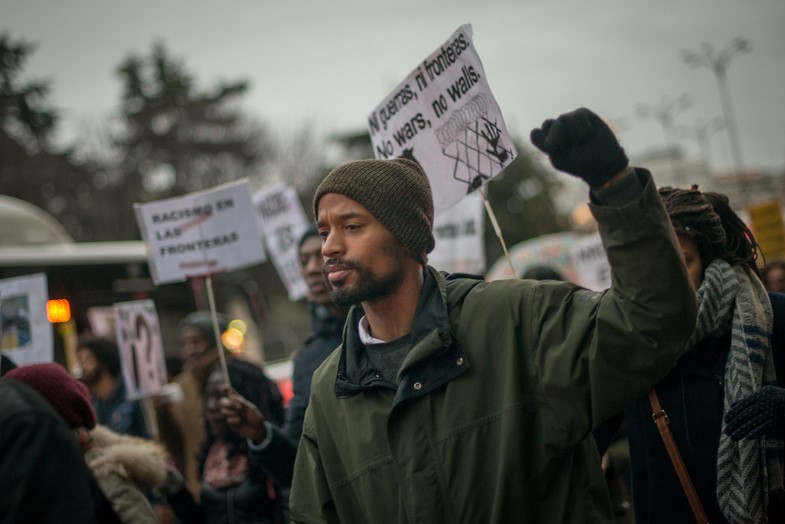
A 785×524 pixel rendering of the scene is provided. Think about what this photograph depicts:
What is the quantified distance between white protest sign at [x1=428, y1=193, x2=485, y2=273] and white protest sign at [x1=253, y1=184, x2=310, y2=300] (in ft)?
3.42

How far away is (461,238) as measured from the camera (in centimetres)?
647

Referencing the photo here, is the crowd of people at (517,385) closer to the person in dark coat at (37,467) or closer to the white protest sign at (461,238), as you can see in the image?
the person in dark coat at (37,467)

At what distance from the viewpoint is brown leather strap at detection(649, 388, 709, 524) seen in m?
2.67

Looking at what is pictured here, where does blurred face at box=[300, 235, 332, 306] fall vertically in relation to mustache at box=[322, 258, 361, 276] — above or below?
above

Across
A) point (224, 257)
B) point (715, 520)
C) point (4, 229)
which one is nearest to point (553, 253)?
point (224, 257)

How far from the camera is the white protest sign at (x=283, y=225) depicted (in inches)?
261

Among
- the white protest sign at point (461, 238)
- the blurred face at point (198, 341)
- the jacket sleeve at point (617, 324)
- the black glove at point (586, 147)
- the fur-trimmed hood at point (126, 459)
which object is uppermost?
the white protest sign at point (461, 238)

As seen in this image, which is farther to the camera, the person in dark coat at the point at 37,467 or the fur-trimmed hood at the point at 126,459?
the fur-trimmed hood at the point at 126,459

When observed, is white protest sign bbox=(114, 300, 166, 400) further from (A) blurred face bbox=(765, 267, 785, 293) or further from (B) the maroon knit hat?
(A) blurred face bbox=(765, 267, 785, 293)

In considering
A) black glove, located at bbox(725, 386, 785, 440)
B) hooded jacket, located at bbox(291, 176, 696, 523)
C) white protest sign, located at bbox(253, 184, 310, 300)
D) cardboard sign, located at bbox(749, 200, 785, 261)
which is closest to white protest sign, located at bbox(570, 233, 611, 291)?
cardboard sign, located at bbox(749, 200, 785, 261)

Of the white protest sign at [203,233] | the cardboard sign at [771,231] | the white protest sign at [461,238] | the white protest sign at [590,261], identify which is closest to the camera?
the white protest sign at [203,233]

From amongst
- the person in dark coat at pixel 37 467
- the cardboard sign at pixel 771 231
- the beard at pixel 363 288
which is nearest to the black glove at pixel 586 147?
the beard at pixel 363 288

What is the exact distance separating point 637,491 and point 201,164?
34874mm

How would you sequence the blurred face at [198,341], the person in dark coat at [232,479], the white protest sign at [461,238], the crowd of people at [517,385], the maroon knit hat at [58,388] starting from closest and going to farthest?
1. the crowd of people at [517,385]
2. the maroon knit hat at [58,388]
3. the person in dark coat at [232,479]
4. the blurred face at [198,341]
5. the white protest sign at [461,238]
